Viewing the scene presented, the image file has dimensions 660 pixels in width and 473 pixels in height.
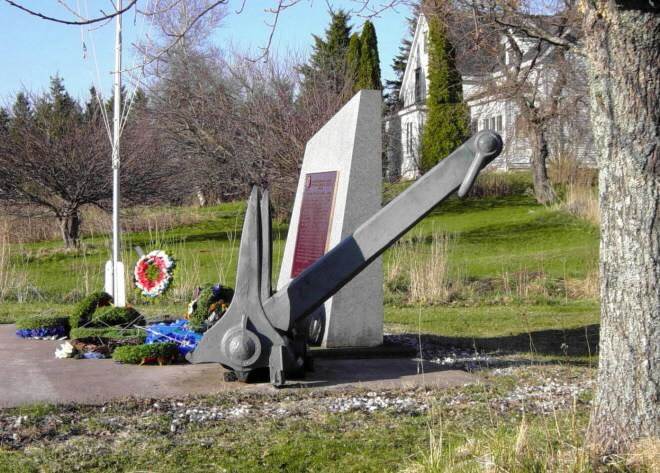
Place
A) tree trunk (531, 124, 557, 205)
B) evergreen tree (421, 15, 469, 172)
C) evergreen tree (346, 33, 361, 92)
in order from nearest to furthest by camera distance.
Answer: tree trunk (531, 124, 557, 205) < evergreen tree (346, 33, 361, 92) < evergreen tree (421, 15, 469, 172)

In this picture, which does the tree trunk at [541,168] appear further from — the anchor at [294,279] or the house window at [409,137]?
the anchor at [294,279]

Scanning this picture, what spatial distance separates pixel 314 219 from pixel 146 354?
244 cm

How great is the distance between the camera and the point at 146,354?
24.0ft

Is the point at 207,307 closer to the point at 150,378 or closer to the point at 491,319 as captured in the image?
the point at 150,378

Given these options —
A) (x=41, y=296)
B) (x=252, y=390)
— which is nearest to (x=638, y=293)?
(x=252, y=390)

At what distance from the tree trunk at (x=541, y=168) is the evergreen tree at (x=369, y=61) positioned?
8.27m

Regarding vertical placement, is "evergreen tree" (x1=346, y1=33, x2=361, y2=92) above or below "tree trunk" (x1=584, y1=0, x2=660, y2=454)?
above

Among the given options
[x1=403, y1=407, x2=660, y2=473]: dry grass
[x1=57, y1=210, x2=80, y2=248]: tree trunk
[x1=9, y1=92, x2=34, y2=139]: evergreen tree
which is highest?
[x1=9, y1=92, x2=34, y2=139]: evergreen tree

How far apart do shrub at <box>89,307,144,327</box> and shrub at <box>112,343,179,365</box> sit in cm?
109

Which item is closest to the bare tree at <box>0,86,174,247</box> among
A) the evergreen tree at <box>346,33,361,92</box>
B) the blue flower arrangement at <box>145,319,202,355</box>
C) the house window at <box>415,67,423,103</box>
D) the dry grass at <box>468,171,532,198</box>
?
the evergreen tree at <box>346,33,361,92</box>

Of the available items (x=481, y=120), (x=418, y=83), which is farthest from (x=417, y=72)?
(x=481, y=120)

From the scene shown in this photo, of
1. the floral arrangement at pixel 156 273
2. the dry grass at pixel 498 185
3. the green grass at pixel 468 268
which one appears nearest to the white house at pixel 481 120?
the dry grass at pixel 498 185

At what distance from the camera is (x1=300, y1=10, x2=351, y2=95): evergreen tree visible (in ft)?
89.1

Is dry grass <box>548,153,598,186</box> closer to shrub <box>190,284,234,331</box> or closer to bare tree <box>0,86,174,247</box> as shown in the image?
bare tree <box>0,86,174,247</box>
